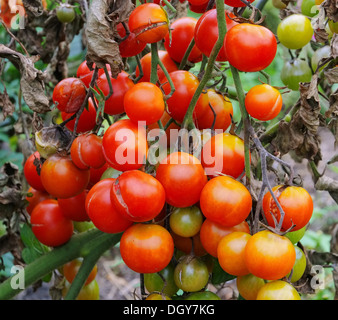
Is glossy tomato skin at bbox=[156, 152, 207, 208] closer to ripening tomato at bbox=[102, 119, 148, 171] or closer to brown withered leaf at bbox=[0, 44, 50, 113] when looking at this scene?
ripening tomato at bbox=[102, 119, 148, 171]

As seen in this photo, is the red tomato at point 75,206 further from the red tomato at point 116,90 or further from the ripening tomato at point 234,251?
the ripening tomato at point 234,251

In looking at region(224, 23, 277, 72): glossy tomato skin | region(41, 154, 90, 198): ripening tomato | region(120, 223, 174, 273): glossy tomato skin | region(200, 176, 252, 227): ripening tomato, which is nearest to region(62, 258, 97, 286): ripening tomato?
region(41, 154, 90, 198): ripening tomato

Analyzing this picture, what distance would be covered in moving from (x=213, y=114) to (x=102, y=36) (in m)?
0.27

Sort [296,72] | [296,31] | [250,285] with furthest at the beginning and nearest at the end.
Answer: [296,72], [296,31], [250,285]

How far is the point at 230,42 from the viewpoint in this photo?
30.3 inches

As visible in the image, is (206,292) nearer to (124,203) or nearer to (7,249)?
(124,203)

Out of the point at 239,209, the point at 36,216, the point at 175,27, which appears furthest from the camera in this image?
the point at 36,216

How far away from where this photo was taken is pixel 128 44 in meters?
0.86

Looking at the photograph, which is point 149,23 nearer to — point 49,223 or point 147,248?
point 147,248

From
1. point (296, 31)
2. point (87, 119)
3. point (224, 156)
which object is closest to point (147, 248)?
point (224, 156)

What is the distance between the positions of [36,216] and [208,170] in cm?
47

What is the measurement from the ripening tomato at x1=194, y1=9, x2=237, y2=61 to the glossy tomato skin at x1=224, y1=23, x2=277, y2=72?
0.06 m

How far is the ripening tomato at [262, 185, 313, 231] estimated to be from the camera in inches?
30.0
